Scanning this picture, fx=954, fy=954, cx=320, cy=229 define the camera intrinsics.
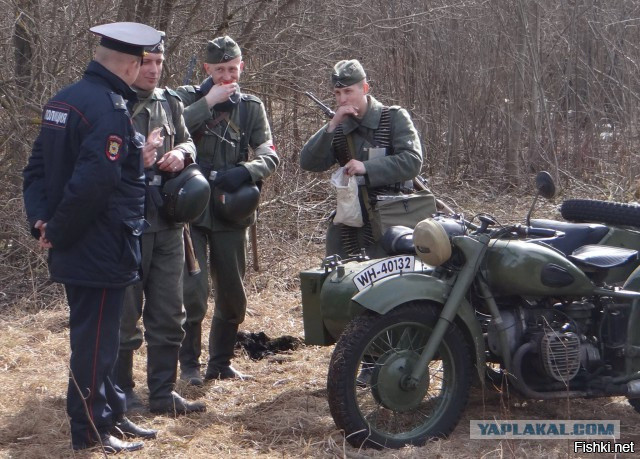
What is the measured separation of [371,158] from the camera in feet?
17.6

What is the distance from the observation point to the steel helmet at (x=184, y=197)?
4.66 m

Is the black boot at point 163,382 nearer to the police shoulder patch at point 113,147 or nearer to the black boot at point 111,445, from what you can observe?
the black boot at point 111,445

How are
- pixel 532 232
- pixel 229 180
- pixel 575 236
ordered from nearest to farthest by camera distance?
pixel 532 232 → pixel 575 236 → pixel 229 180

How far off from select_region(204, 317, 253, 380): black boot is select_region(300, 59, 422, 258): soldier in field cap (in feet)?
2.53

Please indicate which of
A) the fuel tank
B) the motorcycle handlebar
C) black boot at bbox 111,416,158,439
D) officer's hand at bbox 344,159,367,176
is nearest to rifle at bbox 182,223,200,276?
officer's hand at bbox 344,159,367,176

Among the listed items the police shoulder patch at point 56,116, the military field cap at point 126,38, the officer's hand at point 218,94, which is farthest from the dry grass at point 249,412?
the military field cap at point 126,38

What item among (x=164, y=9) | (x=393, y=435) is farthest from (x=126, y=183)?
(x=164, y=9)

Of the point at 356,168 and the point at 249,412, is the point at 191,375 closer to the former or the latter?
the point at 249,412

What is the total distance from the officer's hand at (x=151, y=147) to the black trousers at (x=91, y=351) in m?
0.71

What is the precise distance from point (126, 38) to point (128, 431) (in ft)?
5.81

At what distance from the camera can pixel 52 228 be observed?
388 centimetres

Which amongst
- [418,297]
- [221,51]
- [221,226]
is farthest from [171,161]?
[418,297]

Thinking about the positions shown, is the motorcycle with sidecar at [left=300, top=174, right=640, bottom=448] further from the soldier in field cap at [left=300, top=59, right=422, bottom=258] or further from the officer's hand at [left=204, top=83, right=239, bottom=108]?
the officer's hand at [left=204, top=83, right=239, bottom=108]

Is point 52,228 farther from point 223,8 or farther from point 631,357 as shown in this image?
point 223,8
